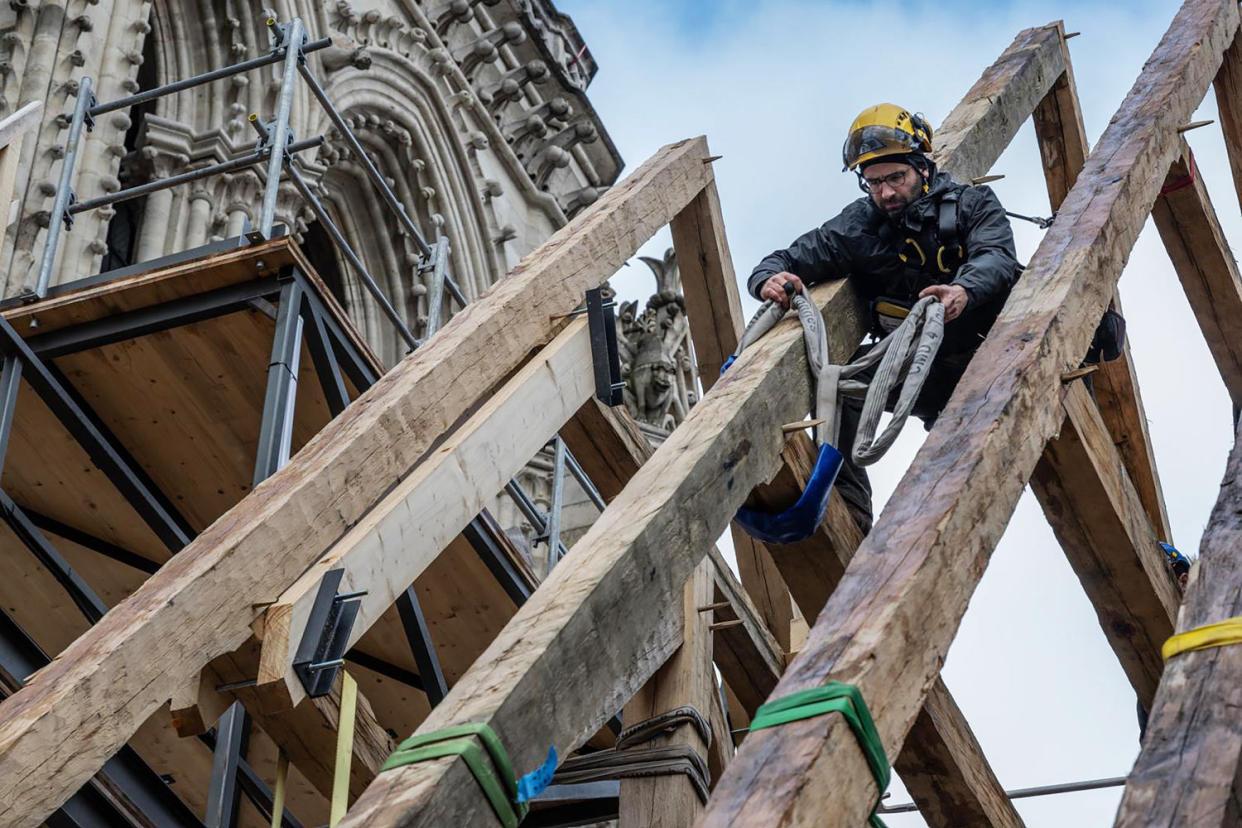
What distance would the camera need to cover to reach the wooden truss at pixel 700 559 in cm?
292

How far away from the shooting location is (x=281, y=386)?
5461 millimetres

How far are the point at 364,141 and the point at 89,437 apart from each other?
30.4 ft

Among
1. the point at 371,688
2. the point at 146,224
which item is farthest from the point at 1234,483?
the point at 146,224

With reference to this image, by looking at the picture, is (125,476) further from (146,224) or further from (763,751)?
(146,224)

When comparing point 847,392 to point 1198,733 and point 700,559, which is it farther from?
point 1198,733

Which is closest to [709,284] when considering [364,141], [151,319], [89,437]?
[151,319]

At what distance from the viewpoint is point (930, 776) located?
15.9ft

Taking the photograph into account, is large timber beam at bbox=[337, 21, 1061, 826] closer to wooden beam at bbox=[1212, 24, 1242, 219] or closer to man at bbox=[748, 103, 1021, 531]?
man at bbox=[748, 103, 1021, 531]

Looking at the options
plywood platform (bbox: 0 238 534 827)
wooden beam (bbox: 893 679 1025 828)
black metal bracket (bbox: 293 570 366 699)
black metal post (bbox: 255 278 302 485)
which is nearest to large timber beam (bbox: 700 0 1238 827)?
black metal bracket (bbox: 293 570 366 699)

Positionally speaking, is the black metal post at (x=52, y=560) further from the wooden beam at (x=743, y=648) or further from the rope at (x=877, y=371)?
the rope at (x=877, y=371)

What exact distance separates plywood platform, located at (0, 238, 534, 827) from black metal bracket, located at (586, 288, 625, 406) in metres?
1.44

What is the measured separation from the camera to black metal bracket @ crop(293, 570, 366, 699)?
11.0ft

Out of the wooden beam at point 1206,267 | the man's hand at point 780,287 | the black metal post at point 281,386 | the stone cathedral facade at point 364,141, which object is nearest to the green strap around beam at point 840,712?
the man's hand at point 780,287

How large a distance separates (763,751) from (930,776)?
2.29m
